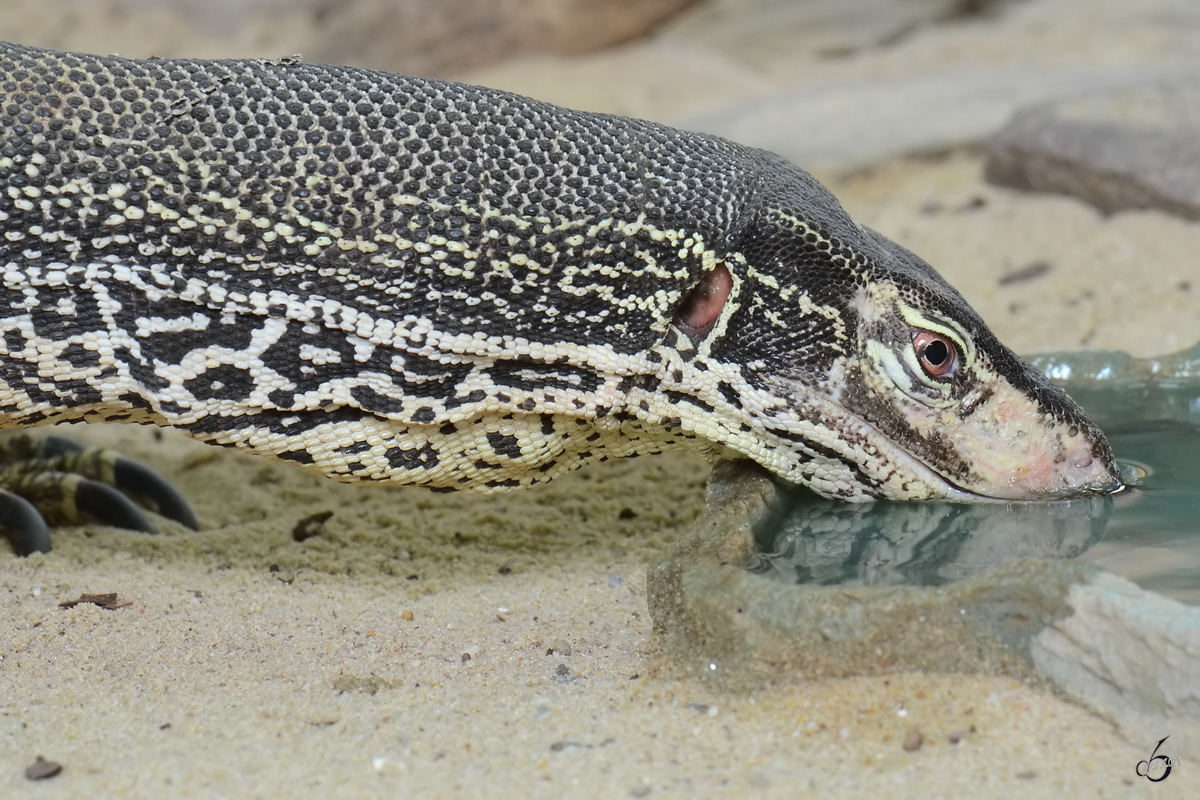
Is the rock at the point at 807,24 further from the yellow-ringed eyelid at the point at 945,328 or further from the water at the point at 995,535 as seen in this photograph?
the yellow-ringed eyelid at the point at 945,328

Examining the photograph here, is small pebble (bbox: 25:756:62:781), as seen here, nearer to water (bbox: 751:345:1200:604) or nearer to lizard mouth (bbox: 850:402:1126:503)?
water (bbox: 751:345:1200:604)

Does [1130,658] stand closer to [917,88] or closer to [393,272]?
[393,272]

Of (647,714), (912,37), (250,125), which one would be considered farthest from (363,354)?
(912,37)

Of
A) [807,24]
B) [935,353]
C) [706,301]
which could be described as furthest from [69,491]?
[807,24]


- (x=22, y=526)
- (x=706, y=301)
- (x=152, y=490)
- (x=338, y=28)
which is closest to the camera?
(x=706, y=301)

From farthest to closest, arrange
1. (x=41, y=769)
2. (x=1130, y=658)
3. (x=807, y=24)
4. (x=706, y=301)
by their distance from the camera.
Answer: (x=807, y=24) → (x=706, y=301) → (x=41, y=769) → (x=1130, y=658)

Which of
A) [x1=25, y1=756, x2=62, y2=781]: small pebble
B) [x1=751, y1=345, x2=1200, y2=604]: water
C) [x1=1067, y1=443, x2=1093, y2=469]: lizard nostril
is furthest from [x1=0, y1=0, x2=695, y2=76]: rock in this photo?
[x1=25, y1=756, x2=62, y2=781]: small pebble
